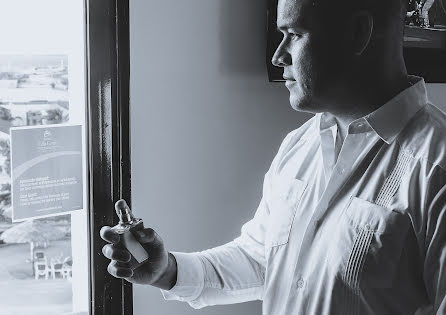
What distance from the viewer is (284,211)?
141 cm

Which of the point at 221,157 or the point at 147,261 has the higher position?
the point at 221,157

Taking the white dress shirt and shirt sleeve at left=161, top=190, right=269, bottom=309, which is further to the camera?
shirt sleeve at left=161, top=190, right=269, bottom=309

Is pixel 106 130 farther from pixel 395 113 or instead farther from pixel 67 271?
pixel 395 113

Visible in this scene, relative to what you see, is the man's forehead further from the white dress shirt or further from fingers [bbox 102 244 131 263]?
fingers [bbox 102 244 131 263]

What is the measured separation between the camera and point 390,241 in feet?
3.84

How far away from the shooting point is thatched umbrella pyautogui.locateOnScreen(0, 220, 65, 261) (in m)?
1.74

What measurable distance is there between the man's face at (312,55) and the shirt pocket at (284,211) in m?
0.21

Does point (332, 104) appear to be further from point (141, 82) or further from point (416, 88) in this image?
point (141, 82)

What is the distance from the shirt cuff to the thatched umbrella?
0.48 metres

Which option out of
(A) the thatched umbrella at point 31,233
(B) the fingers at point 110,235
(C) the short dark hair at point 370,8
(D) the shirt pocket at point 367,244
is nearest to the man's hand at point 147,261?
(B) the fingers at point 110,235

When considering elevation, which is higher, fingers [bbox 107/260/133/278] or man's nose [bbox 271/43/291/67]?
man's nose [bbox 271/43/291/67]

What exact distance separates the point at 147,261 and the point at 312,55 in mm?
592

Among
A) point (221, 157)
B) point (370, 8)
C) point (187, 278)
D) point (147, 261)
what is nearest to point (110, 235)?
point (147, 261)

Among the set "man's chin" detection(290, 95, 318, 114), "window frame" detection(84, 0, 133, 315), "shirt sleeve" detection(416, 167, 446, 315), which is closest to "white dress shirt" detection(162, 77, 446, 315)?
"shirt sleeve" detection(416, 167, 446, 315)
